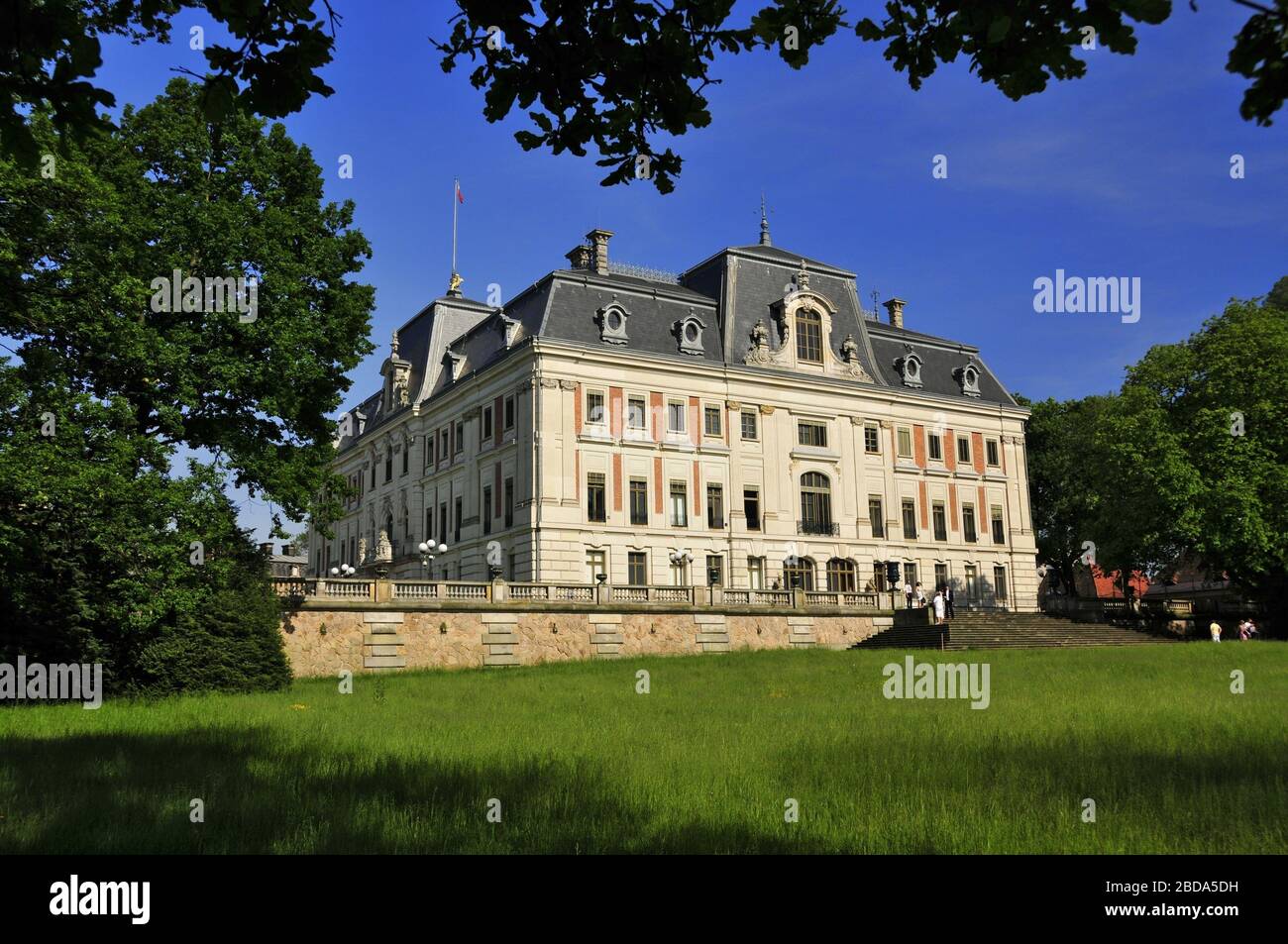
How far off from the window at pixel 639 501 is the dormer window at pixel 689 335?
7.32m

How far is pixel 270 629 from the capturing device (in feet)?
86.3

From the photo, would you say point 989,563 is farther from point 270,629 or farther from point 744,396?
point 270,629

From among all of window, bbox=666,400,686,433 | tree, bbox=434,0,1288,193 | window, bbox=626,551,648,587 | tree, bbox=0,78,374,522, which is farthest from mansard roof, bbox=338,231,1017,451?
tree, bbox=434,0,1288,193

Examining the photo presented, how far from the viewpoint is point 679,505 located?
50219 millimetres

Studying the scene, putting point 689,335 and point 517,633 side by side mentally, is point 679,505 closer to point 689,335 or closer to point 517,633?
point 689,335

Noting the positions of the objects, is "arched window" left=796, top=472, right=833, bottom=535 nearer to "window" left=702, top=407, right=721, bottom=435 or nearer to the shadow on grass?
"window" left=702, top=407, right=721, bottom=435

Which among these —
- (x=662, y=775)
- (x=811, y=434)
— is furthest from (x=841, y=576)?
(x=662, y=775)

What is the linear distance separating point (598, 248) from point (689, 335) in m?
7.75

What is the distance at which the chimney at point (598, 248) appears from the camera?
55.3 meters

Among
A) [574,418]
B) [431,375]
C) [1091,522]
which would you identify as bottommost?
[1091,522]

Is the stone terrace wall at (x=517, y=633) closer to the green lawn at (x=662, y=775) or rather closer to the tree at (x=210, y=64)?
the green lawn at (x=662, y=775)

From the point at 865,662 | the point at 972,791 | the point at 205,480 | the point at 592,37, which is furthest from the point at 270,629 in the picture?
the point at 592,37

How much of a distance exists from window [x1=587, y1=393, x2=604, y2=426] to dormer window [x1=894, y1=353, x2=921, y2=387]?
63.0 feet
